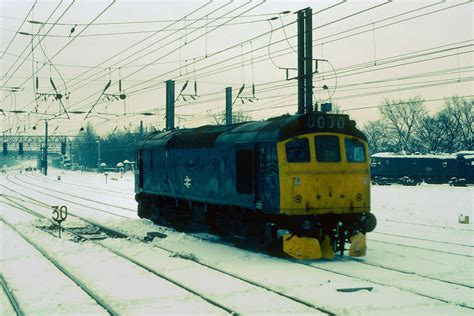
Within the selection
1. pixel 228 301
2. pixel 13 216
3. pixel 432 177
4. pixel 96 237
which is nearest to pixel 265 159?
pixel 228 301

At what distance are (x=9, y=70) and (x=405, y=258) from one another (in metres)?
21.7

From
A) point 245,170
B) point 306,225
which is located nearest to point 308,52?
point 245,170

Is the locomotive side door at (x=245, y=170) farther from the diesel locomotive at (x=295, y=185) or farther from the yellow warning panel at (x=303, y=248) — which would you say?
the yellow warning panel at (x=303, y=248)

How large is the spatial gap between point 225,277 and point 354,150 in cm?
524

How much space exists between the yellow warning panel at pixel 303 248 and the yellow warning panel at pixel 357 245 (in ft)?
2.86

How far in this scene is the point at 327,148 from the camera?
1462cm

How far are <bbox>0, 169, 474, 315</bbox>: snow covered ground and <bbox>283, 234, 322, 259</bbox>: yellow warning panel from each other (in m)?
0.23

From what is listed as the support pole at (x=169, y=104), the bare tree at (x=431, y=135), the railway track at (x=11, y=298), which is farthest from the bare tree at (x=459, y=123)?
the railway track at (x=11, y=298)

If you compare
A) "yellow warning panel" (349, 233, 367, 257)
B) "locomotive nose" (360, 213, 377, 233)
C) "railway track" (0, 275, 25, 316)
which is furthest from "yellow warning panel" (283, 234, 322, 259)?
"railway track" (0, 275, 25, 316)

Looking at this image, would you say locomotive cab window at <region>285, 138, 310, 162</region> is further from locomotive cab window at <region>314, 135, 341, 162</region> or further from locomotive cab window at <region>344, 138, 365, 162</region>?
locomotive cab window at <region>344, 138, 365, 162</region>

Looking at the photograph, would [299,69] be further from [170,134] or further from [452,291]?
Result: [452,291]

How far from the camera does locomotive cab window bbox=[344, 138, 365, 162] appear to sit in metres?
14.9

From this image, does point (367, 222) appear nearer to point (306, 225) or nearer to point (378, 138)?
point (306, 225)

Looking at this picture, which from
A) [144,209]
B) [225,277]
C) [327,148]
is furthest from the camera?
[144,209]
